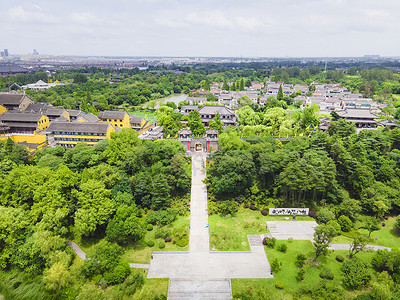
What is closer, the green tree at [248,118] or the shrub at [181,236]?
the shrub at [181,236]

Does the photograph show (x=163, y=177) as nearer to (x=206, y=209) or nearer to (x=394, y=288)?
(x=206, y=209)

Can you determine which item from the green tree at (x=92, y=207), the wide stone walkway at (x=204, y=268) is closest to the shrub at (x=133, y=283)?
the wide stone walkway at (x=204, y=268)

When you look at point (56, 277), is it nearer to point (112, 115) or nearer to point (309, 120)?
point (112, 115)

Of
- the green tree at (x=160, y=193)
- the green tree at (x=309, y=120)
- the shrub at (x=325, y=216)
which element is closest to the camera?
the shrub at (x=325, y=216)

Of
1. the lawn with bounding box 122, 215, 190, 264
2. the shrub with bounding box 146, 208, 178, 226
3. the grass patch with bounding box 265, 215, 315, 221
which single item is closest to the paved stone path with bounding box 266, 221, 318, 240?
the grass patch with bounding box 265, 215, 315, 221

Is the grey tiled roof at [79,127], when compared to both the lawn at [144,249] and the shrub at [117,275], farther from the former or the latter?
the shrub at [117,275]

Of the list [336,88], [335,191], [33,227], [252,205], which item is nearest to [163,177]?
[252,205]

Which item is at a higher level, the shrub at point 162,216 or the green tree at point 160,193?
the green tree at point 160,193

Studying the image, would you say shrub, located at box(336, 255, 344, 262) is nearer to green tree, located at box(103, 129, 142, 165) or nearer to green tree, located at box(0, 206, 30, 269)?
green tree, located at box(103, 129, 142, 165)
